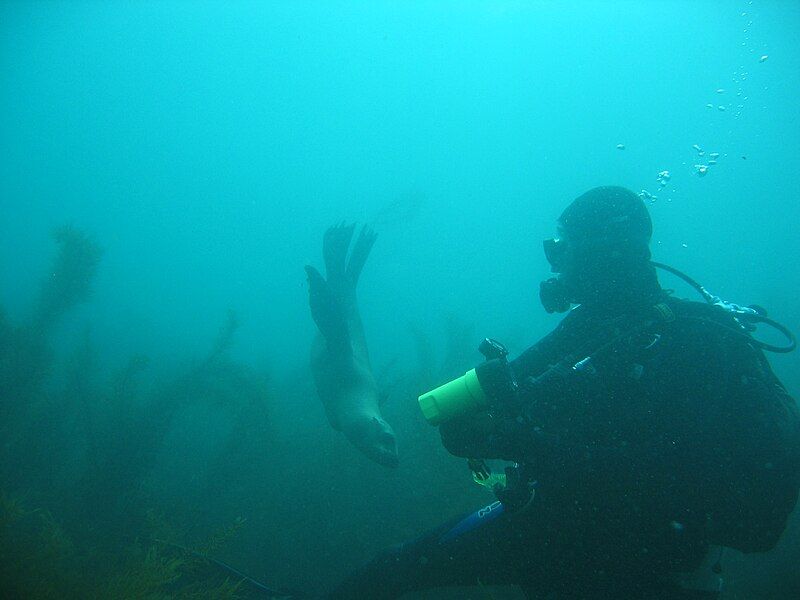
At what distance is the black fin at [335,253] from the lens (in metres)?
7.20

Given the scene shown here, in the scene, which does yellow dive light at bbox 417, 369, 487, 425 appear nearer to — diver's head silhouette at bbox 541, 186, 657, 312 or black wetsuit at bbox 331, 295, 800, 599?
black wetsuit at bbox 331, 295, 800, 599

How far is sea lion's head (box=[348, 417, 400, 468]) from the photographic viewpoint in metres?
4.50

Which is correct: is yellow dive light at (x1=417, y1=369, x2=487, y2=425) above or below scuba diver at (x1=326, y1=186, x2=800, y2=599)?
above

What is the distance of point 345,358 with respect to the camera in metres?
5.75

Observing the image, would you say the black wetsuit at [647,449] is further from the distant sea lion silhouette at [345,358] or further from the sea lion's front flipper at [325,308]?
the sea lion's front flipper at [325,308]

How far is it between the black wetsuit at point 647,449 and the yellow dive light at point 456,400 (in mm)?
62

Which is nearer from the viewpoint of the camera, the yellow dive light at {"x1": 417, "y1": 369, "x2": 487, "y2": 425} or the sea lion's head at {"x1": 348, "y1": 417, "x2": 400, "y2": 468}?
the yellow dive light at {"x1": 417, "y1": 369, "x2": 487, "y2": 425}

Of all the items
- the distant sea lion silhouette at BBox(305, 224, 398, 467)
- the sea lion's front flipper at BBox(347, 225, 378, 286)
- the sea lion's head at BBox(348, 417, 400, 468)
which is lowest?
the sea lion's head at BBox(348, 417, 400, 468)

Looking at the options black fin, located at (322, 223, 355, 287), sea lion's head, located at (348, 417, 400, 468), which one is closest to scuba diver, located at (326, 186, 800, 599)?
sea lion's head, located at (348, 417, 400, 468)

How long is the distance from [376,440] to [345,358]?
132cm

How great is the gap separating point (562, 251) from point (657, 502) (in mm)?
1459

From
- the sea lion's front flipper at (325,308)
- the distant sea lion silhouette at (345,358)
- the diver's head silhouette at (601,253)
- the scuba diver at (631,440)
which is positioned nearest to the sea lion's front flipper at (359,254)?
the distant sea lion silhouette at (345,358)

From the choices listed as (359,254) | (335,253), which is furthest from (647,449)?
(359,254)

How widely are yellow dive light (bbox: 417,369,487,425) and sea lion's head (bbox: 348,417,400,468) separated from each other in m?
2.85
